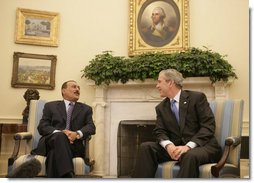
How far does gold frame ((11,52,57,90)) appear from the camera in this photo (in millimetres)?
3670

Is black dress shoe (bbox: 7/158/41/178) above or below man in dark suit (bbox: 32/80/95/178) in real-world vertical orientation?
below

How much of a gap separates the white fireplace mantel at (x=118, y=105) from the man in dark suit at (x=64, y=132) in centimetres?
103

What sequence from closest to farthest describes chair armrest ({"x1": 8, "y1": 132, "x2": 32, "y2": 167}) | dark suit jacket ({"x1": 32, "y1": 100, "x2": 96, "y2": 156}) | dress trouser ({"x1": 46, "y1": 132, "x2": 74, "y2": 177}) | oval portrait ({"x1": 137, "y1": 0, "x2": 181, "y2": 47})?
dress trouser ({"x1": 46, "y1": 132, "x2": 74, "y2": 177}) → chair armrest ({"x1": 8, "y1": 132, "x2": 32, "y2": 167}) → dark suit jacket ({"x1": 32, "y1": 100, "x2": 96, "y2": 156}) → oval portrait ({"x1": 137, "y1": 0, "x2": 181, "y2": 47})

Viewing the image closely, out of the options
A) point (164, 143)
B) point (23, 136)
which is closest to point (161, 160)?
point (164, 143)

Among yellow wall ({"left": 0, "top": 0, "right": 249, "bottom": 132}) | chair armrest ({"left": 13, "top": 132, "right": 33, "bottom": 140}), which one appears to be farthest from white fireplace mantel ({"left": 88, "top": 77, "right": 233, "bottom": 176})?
chair armrest ({"left": 13, "top": 132, "right": 33, "bottom": 140})

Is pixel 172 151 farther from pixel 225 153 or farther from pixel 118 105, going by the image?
pixel 118 105

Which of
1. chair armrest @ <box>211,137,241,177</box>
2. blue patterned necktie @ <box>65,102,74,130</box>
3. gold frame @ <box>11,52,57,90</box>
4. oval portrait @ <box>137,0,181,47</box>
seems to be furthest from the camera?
oval portrait @ <box>137,0,181,47</box>

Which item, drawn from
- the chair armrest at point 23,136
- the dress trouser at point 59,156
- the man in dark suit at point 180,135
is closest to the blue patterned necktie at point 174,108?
the man in dark suit at point 180,135

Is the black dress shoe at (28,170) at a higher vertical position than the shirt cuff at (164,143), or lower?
lower

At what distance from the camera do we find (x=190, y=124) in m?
2.37

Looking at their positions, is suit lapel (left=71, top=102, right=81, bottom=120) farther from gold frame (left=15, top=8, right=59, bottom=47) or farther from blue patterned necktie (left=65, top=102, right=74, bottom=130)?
gold frame (left=15, top=8, right=59, bottom=47)

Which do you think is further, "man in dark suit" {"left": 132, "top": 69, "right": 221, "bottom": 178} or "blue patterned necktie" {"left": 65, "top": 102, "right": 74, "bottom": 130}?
"blue patterned necktie" {"left": 65, "top": 102, "right": 74, "bottom": 130}

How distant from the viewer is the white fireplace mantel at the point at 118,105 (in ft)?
12.2

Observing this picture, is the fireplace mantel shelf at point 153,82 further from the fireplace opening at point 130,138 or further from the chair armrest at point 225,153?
the chair armrest at point 225,153
